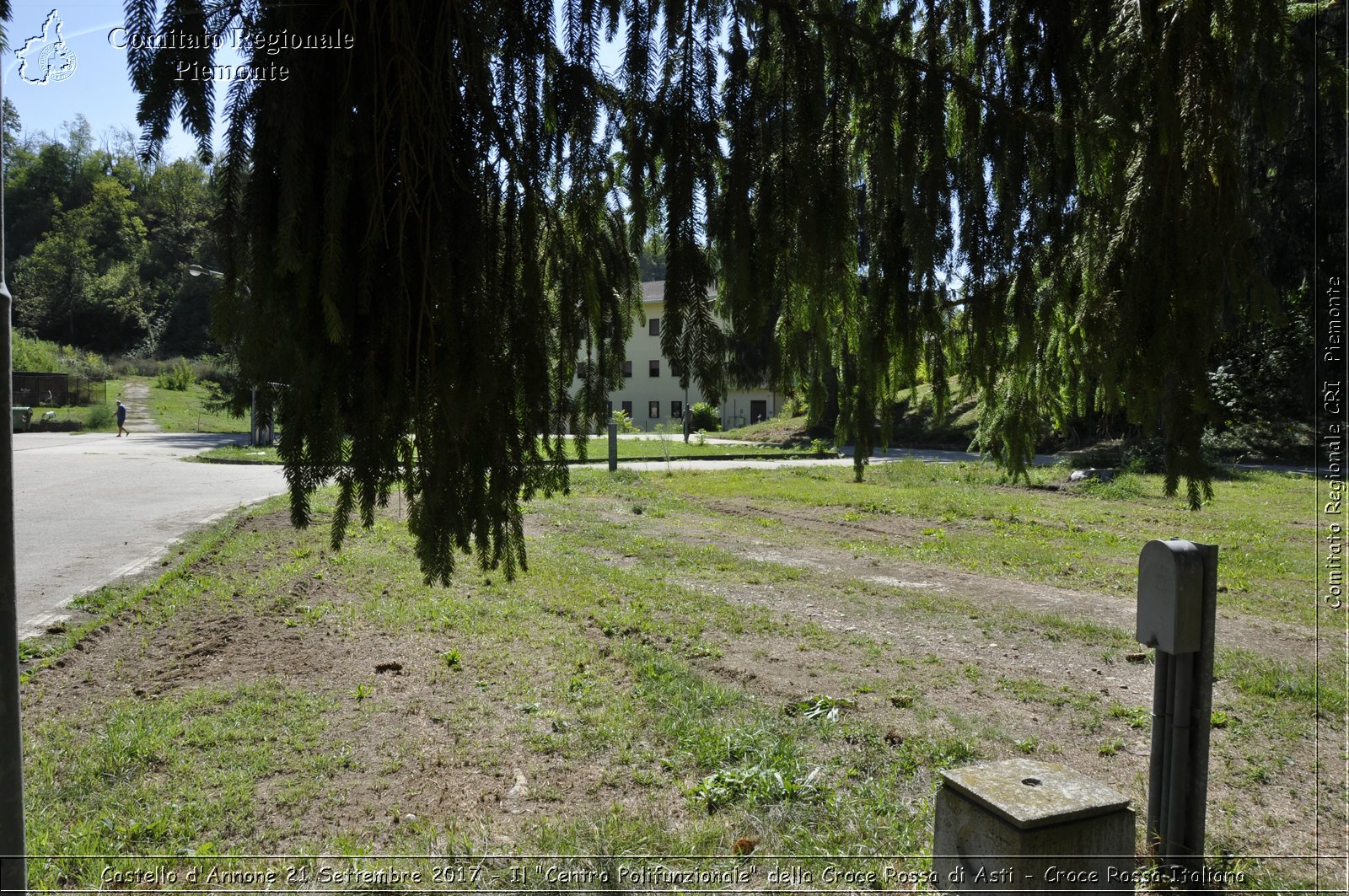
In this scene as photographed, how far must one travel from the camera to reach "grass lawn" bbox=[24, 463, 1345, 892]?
3088 millimetres

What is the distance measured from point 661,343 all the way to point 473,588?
4.57m

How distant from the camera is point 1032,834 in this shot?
2.47 meters

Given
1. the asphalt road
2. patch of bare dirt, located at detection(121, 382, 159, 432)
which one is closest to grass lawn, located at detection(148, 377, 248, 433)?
patch of bare dirt, located at detection(121, 382, 159, 432)

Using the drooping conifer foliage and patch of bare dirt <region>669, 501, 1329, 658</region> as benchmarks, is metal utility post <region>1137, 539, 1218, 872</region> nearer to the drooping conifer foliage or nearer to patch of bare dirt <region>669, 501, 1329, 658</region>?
the drooping conifer foliage

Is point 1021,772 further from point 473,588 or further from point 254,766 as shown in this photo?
point 473,588

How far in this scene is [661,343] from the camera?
3.38 meters

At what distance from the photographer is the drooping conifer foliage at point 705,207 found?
8.34 ft

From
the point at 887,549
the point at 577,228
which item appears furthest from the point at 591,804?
the point at 887,549

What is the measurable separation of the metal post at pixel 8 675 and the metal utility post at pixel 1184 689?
11.1ft

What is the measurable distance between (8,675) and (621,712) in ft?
9.84

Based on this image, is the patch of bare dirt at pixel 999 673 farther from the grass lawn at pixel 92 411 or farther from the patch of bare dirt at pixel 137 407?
the grass lawn at pixel 92 411

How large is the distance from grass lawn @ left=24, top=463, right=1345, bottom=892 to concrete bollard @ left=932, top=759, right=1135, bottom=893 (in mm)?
343

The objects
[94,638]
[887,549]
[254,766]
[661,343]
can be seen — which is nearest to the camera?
[661,343]

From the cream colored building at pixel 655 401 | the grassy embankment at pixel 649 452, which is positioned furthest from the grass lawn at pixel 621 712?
the cream colored building at pixel 655 401
